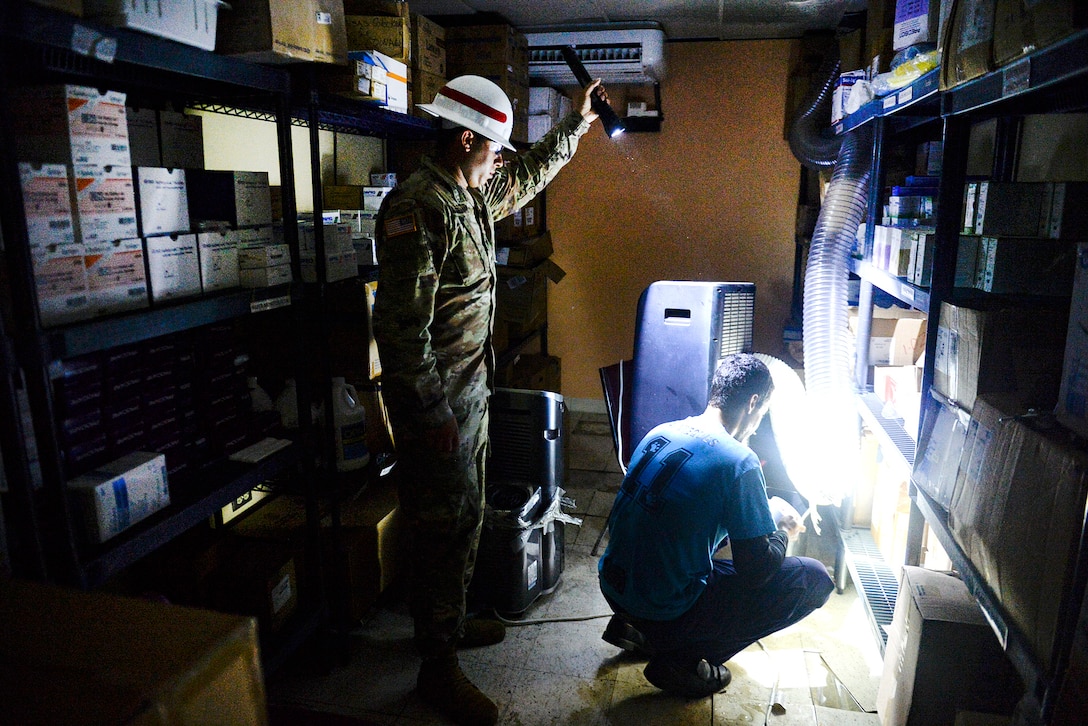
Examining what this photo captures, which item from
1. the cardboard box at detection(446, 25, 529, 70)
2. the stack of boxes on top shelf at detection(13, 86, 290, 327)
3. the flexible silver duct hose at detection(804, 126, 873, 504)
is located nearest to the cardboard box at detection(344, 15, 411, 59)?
the cardboard box at detection(446, 25, 529, 70)

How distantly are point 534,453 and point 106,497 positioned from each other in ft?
5.21

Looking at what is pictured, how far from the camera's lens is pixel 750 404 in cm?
217

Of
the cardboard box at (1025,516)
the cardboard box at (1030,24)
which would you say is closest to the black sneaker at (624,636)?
the cardboard box at (1025,516)

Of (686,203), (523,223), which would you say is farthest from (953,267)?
(686,203)

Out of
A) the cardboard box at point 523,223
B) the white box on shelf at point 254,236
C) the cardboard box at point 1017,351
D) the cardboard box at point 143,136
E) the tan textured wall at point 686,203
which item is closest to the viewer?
the cardboard box at point 1017,351

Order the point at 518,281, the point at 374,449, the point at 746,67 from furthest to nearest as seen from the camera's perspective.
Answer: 1. the point at 746,67
2. the point at 518,281
3. the point at 374,449

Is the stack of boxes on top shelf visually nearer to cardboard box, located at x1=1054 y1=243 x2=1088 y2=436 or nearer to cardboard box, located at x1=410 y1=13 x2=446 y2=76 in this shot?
cardboard box, located at x1=410 y1=13 x2=446 y2=76

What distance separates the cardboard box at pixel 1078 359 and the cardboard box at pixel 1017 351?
28 centimetres

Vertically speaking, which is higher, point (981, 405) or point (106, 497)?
point (981, 405)

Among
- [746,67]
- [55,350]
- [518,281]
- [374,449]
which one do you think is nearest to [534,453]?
[374,449]

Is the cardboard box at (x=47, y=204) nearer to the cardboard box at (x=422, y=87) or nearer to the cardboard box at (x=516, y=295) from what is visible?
the cardboard box at (x=422, y=87)

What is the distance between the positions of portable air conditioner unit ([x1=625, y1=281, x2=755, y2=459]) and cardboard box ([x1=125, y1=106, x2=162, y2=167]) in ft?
6.12

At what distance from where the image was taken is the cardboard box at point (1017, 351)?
64.4 inches

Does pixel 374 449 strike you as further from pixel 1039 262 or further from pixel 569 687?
pixel 1039 262
